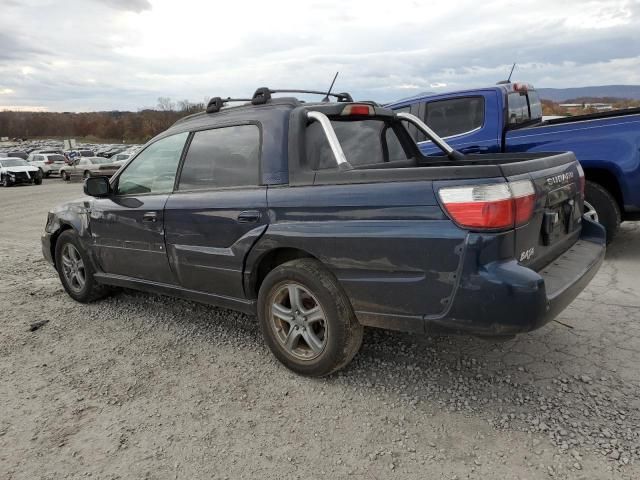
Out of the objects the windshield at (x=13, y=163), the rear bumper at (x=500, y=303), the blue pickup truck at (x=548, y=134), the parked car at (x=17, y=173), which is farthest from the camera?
the windshield at (x=13, y=163)

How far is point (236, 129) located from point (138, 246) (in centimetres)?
134

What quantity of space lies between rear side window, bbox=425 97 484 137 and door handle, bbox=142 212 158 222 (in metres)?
4.34

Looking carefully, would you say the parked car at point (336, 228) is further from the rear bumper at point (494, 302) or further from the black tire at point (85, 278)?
the black tire at point (85, 278)

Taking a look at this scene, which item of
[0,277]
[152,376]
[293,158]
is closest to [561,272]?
Result: [293,158]

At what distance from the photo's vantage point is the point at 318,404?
9.79 feet

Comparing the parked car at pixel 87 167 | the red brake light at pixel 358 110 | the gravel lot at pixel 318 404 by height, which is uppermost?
the red brake light at pixel 358 110

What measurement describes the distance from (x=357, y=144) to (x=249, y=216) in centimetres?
96

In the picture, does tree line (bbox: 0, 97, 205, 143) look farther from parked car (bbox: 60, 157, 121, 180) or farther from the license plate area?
the license plate area

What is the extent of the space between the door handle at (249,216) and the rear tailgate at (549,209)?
5.04 feet

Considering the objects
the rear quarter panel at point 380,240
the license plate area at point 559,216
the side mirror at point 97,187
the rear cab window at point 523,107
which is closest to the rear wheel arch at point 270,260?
the rear quarter panel at point 380,240

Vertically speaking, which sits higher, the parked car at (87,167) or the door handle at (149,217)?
the door handle at (149,217)

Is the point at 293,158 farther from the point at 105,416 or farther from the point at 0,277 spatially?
the point at 0,277

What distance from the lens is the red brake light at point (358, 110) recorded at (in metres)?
3.55

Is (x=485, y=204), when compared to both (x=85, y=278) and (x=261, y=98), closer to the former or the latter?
(x=261, y=98)
